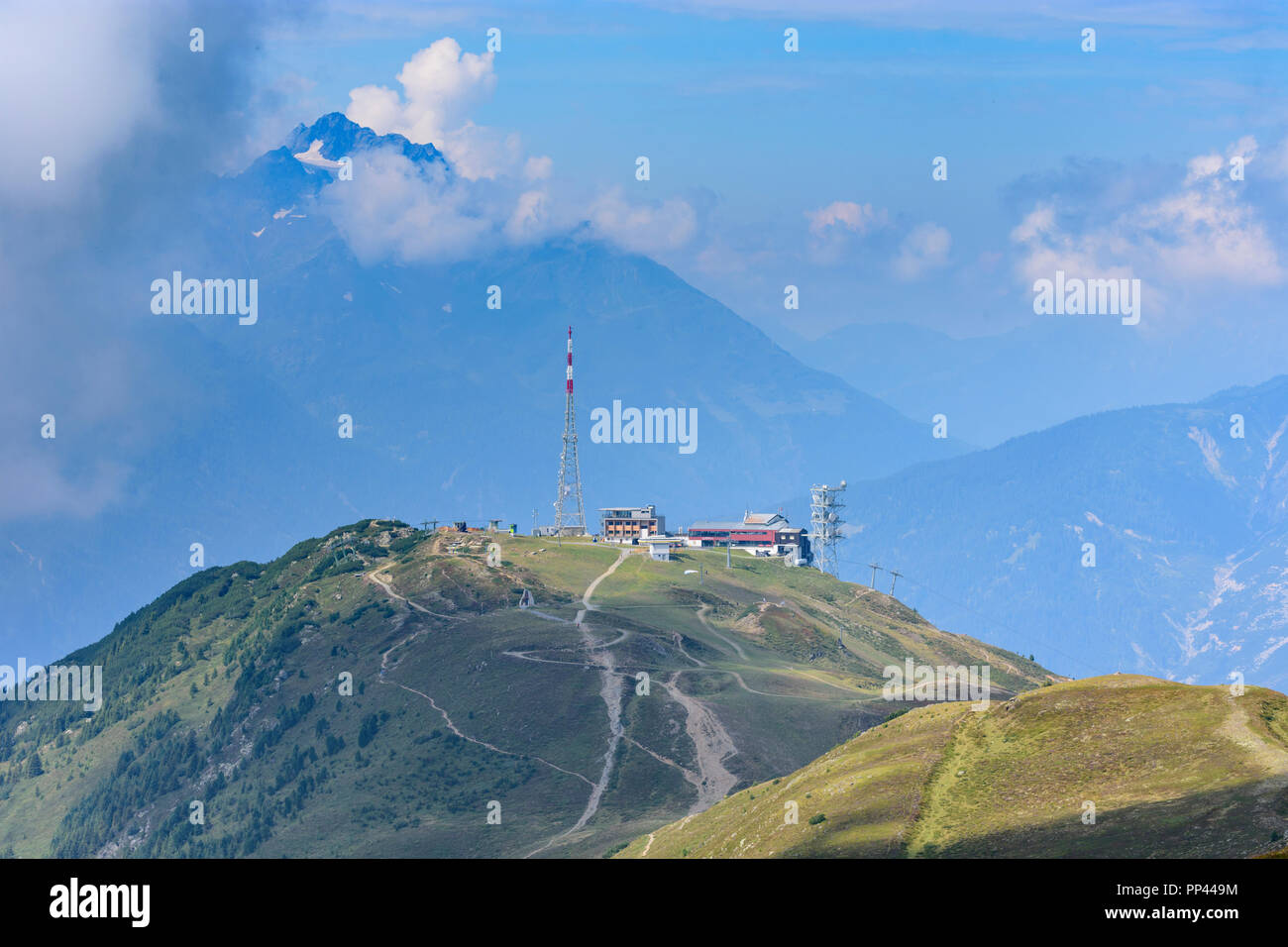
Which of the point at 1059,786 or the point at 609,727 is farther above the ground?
the point at 609,727

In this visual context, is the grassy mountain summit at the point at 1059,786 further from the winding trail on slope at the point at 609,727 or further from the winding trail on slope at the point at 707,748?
the winding trail on slope at the point at 707,748

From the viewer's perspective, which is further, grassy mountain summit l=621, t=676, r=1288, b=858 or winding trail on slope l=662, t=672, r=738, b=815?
winding trail on slope l=662, t=672, r=738, b=815

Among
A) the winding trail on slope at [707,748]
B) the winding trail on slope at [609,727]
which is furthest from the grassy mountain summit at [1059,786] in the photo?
the winding trail on slope at [707,748]

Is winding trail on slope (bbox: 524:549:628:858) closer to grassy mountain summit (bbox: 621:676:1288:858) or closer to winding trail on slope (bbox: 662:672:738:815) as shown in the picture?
winding trail on slope (bbox: 662:672:738:815)

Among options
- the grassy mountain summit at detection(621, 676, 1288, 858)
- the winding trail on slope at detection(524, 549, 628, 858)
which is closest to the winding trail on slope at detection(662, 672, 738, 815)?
the winding trail on slope at detection(524, 549, 628, 858)

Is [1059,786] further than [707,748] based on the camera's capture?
No

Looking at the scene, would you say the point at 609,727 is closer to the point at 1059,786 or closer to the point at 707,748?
the point at 707,748

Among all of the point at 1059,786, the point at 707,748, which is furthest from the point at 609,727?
the point at 1059,786

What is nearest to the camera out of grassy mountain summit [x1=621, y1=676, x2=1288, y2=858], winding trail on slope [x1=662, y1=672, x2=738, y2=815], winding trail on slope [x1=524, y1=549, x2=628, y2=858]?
grassy mountain summit [x1=621, y1=676, x2=1288, y2=858]
